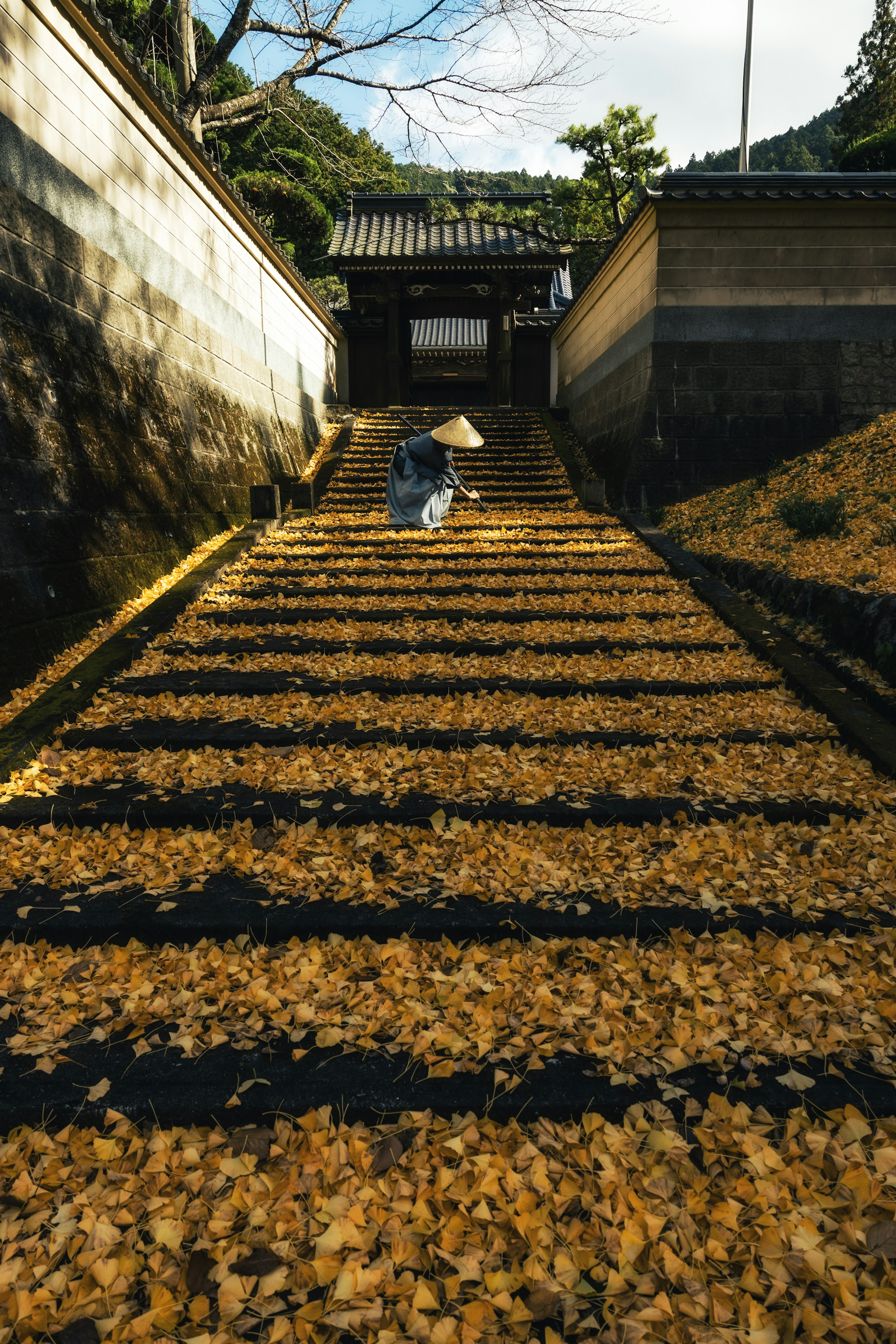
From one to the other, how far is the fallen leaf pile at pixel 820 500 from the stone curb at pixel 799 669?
48cm

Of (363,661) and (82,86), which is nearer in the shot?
(363,661)

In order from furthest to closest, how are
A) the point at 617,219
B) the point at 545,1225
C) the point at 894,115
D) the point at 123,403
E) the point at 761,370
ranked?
the point at 894,115, the point at 617,219, the point at 761,370, the point at 123,403, the point at 545,1225

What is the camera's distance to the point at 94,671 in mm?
4852

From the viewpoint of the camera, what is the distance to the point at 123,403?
668 centimetres

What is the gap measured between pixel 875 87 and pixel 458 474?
3931 cm

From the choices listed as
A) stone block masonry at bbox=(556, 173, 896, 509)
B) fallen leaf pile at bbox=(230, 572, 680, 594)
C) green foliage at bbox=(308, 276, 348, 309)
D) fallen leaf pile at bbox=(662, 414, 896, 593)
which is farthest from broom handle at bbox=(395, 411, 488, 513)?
green foliage at bbox=(308, 276, 348, 309)

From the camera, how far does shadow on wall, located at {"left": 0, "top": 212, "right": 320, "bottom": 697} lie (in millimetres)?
4844

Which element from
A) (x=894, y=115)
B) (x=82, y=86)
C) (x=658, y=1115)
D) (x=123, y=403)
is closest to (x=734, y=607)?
(x=658, y=1115)

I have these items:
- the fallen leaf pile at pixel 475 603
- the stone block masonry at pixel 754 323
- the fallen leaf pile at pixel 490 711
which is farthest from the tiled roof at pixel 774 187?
the fallen leaf pile at pixel 490 711

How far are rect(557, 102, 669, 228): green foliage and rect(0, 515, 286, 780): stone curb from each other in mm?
19624

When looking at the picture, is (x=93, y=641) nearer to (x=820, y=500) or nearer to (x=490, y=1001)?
(x=490, y=1001)

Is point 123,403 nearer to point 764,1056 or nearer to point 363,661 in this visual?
point 363,661

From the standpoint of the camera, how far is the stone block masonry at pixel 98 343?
4.96 m

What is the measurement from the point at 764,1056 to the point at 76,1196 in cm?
190
